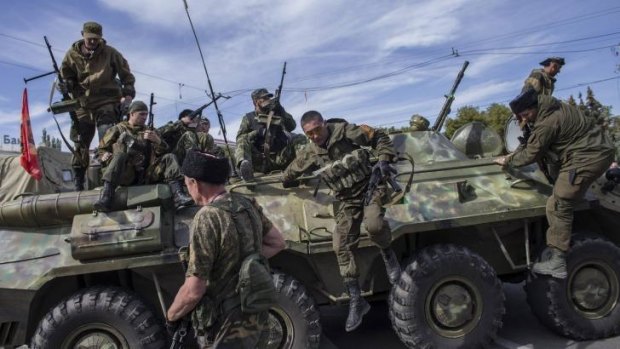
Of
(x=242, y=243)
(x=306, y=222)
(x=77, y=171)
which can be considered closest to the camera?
(x=242, y=243)

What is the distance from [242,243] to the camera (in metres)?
2.87

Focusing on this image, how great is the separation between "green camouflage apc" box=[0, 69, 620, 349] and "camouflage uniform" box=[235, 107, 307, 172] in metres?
1.41

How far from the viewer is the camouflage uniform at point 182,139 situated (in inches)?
254

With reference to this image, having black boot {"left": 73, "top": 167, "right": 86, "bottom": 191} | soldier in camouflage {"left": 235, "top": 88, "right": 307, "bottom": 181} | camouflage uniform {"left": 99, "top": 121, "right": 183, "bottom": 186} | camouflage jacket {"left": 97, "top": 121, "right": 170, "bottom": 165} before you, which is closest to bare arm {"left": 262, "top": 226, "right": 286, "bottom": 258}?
camouflage uniform {"left": 99, "top": 121, "right": 183, "bottom": 186}

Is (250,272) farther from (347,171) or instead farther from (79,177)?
(79,177)

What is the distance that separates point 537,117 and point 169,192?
136 inches

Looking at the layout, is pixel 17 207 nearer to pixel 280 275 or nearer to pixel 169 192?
pixel 169 192

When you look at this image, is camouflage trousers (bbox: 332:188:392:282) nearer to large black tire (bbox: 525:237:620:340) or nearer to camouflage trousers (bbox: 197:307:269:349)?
large black tire (bbox: 525:237:620:340)

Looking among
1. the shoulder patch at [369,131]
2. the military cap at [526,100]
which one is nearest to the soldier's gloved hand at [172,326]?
the shoulder patch at [369,131]

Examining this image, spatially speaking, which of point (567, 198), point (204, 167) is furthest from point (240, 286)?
point (567, 198)

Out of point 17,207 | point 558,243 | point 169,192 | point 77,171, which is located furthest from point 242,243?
point 77,171

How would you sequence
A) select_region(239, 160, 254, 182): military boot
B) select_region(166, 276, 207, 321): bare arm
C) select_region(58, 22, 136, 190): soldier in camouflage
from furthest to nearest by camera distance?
select_region(58, 22, 136, 190): soldier in camouflage
select_region(239, 160, 254, 182): military boot
select_region(166, 276, 207, 321): bare arm

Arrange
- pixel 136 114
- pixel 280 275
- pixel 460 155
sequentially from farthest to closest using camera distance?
1. pixel 460 155
2. pixel 136 114
3. pixel 280 275

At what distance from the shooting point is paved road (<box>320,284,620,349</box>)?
5305mm
